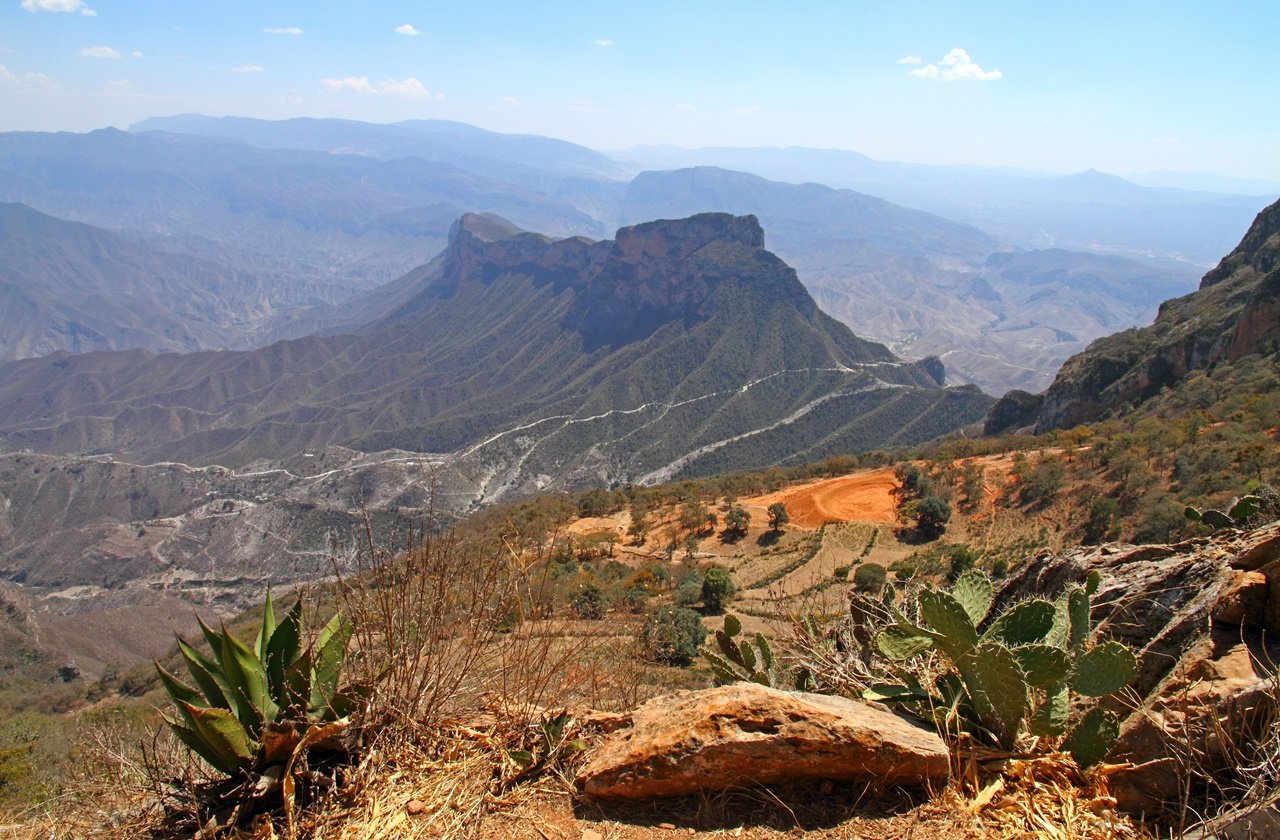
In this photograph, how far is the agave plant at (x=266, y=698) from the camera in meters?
2.87

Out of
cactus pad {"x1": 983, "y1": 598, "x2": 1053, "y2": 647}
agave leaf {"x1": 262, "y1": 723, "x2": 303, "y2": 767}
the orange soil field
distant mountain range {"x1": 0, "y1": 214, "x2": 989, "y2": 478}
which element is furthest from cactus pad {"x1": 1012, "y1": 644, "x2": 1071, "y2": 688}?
distant mountain range {"x1": 0, "y1": 214, "x2": 989, "y2": 478}

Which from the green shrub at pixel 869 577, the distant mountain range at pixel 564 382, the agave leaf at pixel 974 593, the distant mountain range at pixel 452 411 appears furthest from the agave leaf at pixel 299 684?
the distant mountain range at pixel 564 382

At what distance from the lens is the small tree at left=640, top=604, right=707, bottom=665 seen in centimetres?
967

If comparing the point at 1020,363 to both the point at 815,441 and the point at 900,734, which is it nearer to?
the point at 815,441

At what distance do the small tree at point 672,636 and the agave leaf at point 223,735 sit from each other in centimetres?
598

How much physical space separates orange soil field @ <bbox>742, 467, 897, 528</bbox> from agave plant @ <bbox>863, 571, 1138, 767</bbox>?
19.9 metres

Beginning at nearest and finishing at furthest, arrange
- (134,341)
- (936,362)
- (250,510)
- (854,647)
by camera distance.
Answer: (854,647) → (250,510) → (936,362) → (134,341)

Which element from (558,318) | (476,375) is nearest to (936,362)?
(558,318)

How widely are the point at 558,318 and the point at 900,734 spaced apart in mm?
126688

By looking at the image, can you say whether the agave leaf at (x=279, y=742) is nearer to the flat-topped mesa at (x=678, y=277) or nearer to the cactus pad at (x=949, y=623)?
the cactus pad at (x=949, y=623)

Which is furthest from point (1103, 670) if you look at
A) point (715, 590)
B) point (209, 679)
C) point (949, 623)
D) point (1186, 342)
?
point (1186, 342)

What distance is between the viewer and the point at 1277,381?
2231cm

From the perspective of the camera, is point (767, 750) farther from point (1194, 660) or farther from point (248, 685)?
point (248, 685)

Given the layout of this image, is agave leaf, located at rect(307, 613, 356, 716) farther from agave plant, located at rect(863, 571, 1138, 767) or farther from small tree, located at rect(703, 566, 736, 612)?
small tree, located at rect(703, 566, 736, 612)
